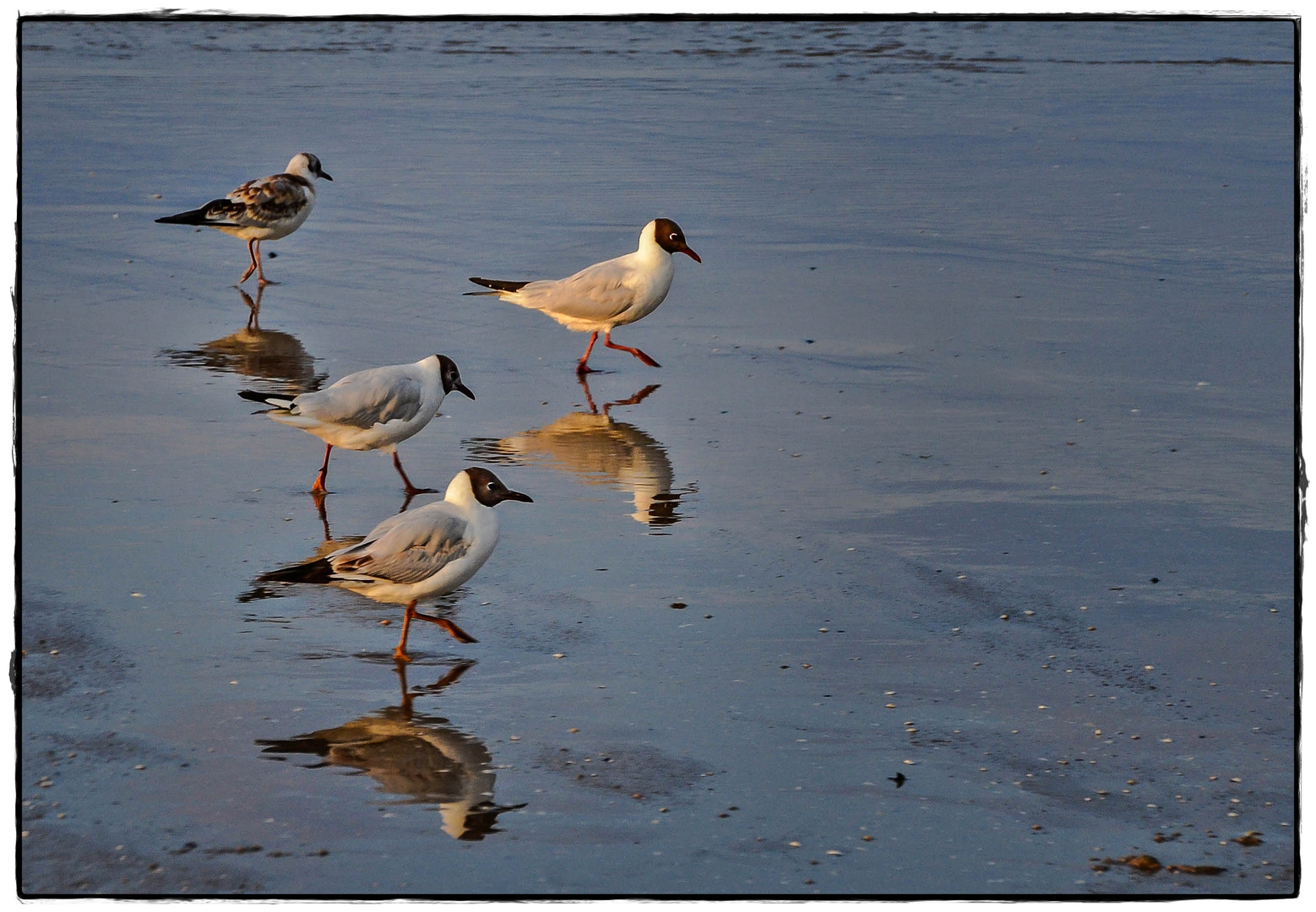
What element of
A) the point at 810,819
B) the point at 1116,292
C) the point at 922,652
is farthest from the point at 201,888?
the point at 1116,292

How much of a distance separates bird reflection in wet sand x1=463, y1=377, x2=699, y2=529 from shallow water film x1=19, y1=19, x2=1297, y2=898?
0.03 metres

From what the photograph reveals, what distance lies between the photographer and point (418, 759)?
5234 mm

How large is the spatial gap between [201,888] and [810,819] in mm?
1834

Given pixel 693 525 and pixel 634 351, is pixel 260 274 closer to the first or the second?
pixel 634 351

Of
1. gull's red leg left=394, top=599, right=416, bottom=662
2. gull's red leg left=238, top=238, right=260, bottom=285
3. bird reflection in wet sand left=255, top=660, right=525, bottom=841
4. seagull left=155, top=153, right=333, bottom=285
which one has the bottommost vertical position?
bird reflection in wet sand left=255, top=660, right=525, bottom=841

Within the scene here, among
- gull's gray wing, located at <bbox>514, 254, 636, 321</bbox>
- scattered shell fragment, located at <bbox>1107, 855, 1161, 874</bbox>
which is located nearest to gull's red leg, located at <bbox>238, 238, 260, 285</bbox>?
gull's gray wing, located at <bbox>514, 254, 636, 321</bbox>

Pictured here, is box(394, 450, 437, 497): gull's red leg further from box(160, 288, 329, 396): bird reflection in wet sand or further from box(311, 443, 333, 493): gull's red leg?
box(160, 288, 329, 396): bird reflection in wet sand

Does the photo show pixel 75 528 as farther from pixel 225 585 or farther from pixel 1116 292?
pixel 1116 292

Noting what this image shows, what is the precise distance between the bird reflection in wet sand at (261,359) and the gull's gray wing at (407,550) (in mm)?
3217

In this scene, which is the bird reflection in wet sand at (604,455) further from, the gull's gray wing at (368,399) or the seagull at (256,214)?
the seagull at (256,214)

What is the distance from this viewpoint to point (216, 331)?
10.8 meters

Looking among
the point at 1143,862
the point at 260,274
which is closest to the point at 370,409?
the point at 1143,862

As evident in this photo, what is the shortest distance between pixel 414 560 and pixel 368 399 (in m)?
1.84

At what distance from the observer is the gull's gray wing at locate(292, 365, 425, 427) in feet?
25.5
